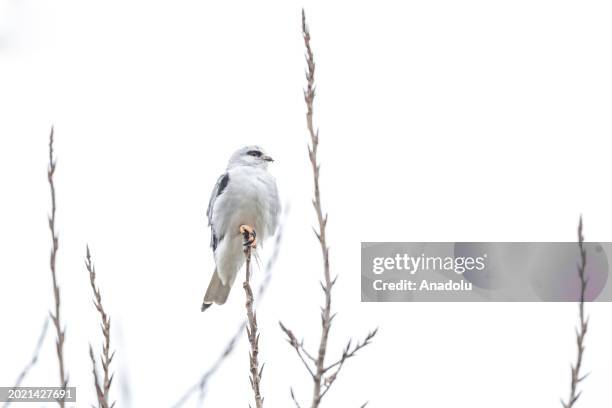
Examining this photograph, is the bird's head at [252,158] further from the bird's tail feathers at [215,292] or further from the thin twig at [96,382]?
the thin twig at [96,382]

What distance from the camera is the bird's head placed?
888cm

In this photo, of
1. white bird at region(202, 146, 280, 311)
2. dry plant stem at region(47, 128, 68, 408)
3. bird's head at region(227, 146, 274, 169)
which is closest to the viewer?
dry plant stem at region(47, 128, 68, 408)

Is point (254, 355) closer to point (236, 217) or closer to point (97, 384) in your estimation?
point (97, 384)

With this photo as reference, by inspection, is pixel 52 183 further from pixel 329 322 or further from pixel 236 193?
pixel 236 193

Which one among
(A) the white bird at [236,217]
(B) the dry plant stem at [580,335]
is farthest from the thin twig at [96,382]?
(A) the white bird at [236,217]

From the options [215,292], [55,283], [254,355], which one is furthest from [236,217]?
[55,283]

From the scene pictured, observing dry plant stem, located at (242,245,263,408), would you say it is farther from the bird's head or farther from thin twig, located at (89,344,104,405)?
the bird's head

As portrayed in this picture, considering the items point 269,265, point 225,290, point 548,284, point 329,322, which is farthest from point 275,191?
point 329,322

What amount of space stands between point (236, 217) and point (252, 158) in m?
0.76

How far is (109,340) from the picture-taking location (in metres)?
2.82

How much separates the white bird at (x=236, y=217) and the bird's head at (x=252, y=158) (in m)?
0.17

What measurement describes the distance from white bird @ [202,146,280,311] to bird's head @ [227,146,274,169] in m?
0.17

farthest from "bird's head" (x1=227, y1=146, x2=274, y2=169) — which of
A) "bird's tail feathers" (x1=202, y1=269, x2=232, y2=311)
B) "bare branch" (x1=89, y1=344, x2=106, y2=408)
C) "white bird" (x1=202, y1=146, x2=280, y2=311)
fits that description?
"bare branch" (x1=89, y1=344, x2=106, y2=408)

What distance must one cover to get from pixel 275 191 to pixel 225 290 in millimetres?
1039
